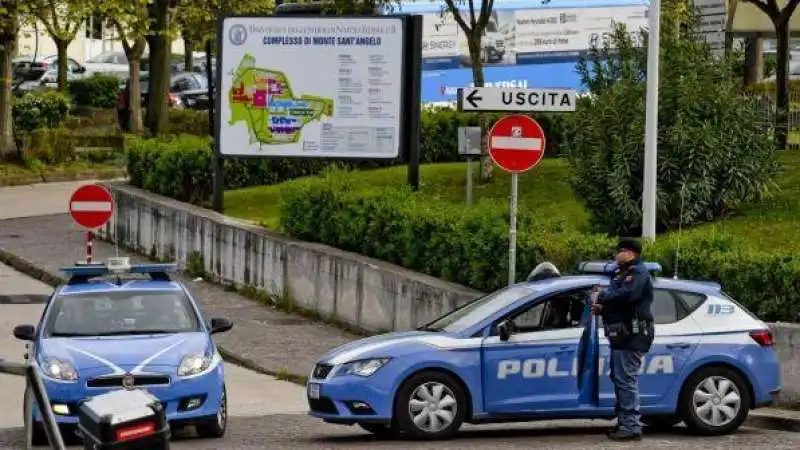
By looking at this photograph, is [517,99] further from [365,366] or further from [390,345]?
[365,366]

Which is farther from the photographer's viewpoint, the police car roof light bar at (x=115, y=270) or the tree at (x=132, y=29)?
the tree at (x=132, y=29)

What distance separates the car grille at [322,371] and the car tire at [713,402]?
2.92 m

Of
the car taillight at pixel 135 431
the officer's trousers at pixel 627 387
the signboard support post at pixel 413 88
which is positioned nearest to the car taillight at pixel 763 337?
the officer's trousers at pixel 627 387

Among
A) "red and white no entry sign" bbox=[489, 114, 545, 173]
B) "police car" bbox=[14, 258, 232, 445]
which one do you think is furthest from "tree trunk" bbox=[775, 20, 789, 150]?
"police car" bbox=[14, 258, 232, 445]

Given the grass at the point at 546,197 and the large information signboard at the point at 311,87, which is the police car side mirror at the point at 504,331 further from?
the large information signboard at the point at 311,87

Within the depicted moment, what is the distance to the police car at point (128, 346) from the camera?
552 inches

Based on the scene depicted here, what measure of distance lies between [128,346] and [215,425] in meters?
0.99

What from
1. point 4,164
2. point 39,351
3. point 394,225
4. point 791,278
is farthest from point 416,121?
point 4,164

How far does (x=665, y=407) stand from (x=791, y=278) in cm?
282

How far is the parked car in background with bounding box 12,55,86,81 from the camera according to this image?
5728 cm

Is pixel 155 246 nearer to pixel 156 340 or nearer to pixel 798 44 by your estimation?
pixel 156 340

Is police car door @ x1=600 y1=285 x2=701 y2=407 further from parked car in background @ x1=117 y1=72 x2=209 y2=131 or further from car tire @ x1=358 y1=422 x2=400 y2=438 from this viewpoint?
parked car in background @ x1=117 y1=72 x2=209 y2=131

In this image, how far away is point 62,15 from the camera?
1902 inches

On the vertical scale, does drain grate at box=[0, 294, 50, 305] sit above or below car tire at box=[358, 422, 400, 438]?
below
